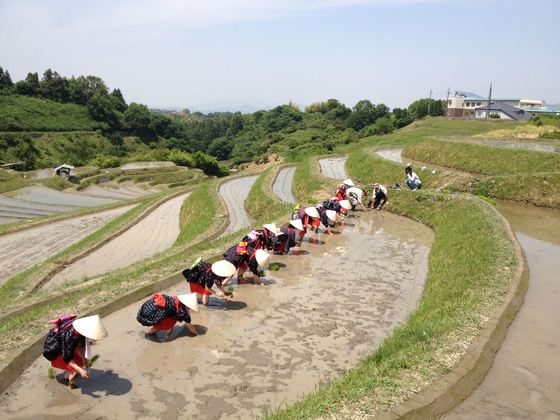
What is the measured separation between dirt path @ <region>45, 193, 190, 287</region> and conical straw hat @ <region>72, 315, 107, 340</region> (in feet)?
28.8

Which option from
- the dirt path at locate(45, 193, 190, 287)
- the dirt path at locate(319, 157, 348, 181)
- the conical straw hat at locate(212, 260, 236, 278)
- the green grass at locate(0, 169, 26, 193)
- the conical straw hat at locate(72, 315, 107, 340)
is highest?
the conical straw hat at locate(72, 315, 107, 340)

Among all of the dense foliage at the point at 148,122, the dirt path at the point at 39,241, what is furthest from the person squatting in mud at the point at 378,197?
the dense foliage at the point at 148,122

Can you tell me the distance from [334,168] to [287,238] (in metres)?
19.8

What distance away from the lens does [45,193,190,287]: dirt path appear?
1541 centimetres

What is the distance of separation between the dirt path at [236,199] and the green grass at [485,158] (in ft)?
37.1

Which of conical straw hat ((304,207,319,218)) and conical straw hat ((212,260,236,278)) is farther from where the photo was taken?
conical straw hat ((304,207,319,218))

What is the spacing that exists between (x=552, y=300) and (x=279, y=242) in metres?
6.13

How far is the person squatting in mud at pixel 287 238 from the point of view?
39.8ft

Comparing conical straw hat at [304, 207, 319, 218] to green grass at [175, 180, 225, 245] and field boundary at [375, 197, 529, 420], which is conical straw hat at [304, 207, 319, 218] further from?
field boundary at [375, 197, 529, 420]

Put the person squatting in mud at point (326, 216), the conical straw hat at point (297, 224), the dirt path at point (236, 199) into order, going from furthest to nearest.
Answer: the dirt path at point (236, 199) → the person squatting in mud at point (326, 216) → the conical straw hat at point (297, 224)

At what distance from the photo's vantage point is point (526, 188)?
61.0 ft

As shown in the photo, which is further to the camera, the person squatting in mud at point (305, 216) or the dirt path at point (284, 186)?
the dirt path at point (284, 186)

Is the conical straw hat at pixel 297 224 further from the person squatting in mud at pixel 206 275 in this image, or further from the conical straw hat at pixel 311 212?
the person squatting in mud at pixel 206 275

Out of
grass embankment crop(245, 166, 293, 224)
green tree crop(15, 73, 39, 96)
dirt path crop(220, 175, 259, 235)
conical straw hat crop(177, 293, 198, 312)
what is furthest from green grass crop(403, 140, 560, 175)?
green tree crop(15, 73, 39, 96)
